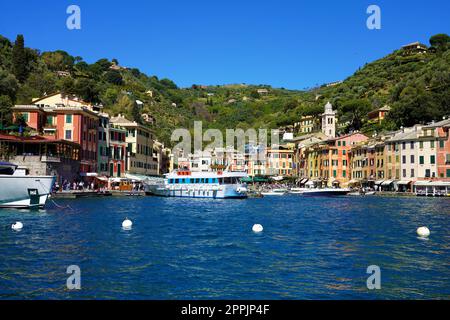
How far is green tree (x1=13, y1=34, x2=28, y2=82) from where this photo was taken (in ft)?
333

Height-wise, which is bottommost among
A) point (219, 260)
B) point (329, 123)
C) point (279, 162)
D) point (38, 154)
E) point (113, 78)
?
point (219, 260)

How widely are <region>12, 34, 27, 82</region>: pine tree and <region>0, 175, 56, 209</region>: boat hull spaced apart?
2774 inches

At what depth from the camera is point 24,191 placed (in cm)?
3803

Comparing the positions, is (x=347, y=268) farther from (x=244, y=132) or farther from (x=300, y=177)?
(x=244, y=132)

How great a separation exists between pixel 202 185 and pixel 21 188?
36761 mm

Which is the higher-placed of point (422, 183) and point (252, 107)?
point (252, 107)

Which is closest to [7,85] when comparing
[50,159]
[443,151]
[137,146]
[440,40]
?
[137,146]

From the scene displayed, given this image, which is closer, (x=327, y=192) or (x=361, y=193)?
(x=327, y=192)

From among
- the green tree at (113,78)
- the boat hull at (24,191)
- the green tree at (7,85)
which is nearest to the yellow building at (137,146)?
the green tree at (7,85)

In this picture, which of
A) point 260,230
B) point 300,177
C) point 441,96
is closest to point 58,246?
point 260,230

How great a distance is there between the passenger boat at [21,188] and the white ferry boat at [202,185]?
1337 inches

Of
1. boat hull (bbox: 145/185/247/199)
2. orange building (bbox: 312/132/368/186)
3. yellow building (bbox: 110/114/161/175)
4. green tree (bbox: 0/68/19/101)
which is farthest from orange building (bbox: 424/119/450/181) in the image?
green tree (bbox: 0/68/19/101)

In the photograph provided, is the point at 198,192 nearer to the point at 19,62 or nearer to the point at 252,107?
the point at 19,62
